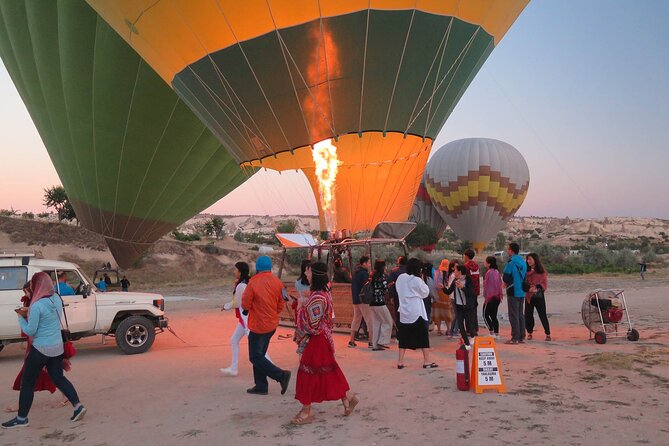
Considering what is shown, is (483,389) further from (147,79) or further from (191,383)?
(147,79)

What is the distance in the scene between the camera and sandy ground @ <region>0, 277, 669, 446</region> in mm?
4824

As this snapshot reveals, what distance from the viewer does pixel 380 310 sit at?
9219 millimetres

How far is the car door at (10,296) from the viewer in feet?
29.8

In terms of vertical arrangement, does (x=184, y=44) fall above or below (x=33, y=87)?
below

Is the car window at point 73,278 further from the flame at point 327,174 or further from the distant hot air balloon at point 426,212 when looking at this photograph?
the distant hot air balloon at point 426,212

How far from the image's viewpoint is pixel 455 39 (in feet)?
37.8

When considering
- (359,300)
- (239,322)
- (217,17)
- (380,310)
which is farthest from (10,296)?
(217,17)

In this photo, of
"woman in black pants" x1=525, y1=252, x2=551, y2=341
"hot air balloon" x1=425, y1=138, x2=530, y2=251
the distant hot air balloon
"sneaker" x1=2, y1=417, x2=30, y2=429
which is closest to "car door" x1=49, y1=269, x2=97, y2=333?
"sneaker" x1=2, y1=417, x2=30, y2=429

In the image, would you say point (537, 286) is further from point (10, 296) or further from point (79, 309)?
point (10, 296)

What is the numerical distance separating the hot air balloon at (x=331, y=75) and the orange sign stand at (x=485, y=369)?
6338 millimetres

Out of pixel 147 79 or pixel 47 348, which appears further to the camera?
pixel 147 79

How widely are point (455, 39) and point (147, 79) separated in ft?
36.3

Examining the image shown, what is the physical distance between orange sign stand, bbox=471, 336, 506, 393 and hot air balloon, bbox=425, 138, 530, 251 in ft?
118

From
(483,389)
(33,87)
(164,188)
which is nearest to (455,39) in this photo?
(483,389)
